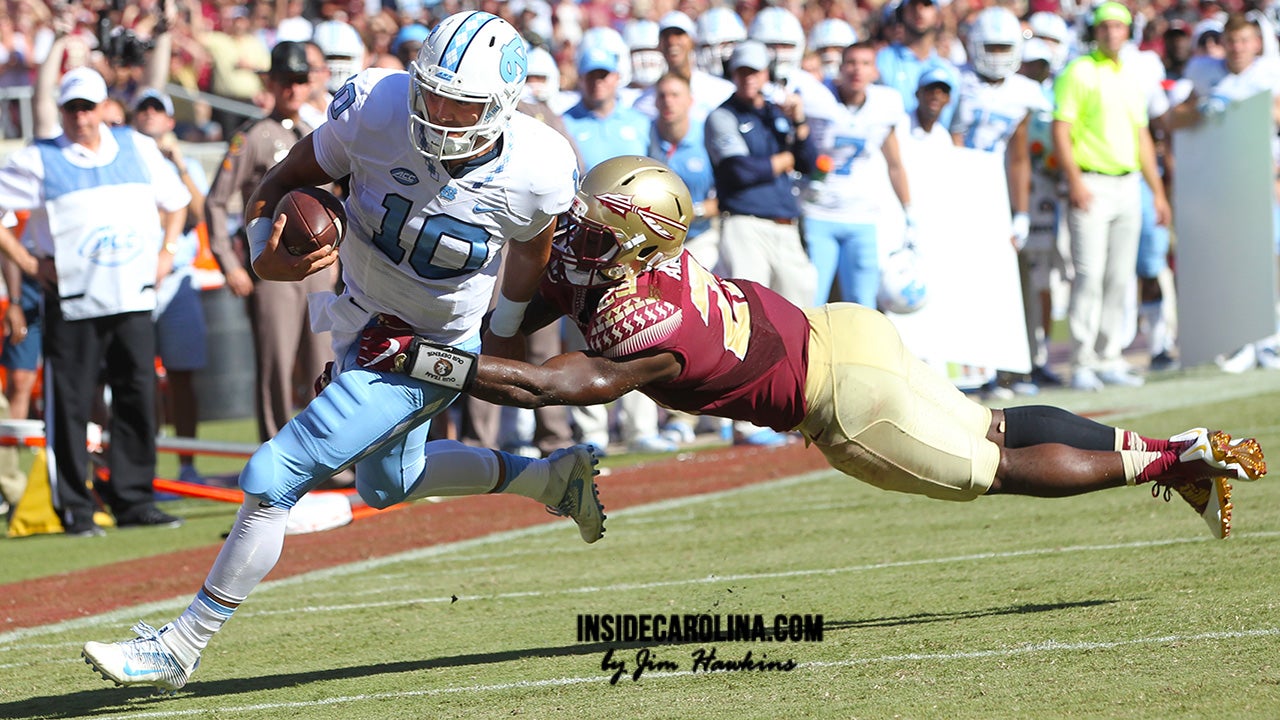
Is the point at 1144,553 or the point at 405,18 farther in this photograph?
the point at 405,18

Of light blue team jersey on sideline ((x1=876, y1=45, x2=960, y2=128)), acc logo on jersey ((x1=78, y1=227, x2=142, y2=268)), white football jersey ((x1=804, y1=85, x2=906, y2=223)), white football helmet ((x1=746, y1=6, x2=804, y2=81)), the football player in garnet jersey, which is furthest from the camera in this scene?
light blue team jersey on sideline ((x1=876, y1=45, x2=960, y2=128))

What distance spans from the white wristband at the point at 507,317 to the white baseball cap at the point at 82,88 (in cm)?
369

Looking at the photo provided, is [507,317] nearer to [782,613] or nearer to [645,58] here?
[782,613]

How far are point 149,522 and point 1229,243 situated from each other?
7.14 m

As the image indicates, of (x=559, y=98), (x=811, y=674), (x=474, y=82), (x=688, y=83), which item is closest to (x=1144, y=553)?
(x=811, y=674)

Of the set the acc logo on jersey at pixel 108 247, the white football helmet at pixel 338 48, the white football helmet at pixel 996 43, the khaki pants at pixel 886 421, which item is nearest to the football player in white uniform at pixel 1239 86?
the white football helmet at pixel 996 43

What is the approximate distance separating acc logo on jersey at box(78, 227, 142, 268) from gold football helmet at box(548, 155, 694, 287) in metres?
3.86

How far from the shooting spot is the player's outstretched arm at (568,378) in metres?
4.35

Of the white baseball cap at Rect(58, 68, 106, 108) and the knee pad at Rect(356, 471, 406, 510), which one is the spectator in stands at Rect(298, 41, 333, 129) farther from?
the knee pad at Rect(356, 471, 406, 510)

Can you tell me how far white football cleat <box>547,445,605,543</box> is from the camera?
5.13m

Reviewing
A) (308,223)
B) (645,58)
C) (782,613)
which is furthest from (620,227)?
(645,58)

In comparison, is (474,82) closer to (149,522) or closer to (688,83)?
(149,522)

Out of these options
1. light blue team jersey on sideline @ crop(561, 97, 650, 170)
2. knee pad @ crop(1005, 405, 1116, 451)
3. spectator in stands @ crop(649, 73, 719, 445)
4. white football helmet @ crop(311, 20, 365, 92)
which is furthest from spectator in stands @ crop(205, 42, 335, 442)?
knee pad @ crop(1005, 405, 1116, 451)

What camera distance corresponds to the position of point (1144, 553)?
5.47m
